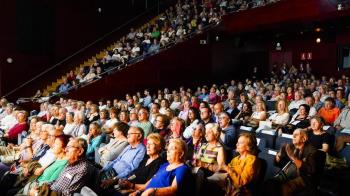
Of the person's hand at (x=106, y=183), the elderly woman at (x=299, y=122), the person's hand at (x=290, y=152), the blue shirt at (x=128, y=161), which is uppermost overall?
the elderly woman at (x=299, y=122)

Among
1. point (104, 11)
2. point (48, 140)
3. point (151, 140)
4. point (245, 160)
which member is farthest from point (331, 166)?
point (104, 11)

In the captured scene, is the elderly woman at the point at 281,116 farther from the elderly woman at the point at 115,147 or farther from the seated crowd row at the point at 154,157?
the elderly woman at the point at 115,147

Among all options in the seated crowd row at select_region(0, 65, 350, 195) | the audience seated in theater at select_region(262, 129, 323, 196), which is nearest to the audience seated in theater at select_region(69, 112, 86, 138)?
the seated crowd row at select_region(0, 65, 350, 195)

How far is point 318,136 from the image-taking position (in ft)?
14.3

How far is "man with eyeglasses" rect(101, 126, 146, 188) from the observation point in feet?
12.2

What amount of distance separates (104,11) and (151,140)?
12447mm

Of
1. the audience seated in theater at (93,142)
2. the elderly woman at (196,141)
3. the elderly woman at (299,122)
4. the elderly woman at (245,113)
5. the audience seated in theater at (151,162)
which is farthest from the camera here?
the elderly woman at (245,113)

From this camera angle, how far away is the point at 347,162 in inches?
159

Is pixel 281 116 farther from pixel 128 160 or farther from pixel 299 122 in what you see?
pixel 128 160

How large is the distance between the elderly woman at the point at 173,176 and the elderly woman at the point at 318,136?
1.83 m

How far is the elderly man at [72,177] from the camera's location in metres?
3.11

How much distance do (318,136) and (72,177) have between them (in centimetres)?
265

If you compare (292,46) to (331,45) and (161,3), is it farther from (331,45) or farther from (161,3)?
(161,3)


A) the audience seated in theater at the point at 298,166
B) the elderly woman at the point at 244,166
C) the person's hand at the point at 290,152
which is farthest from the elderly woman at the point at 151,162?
the person's hand at the point at 290,152
